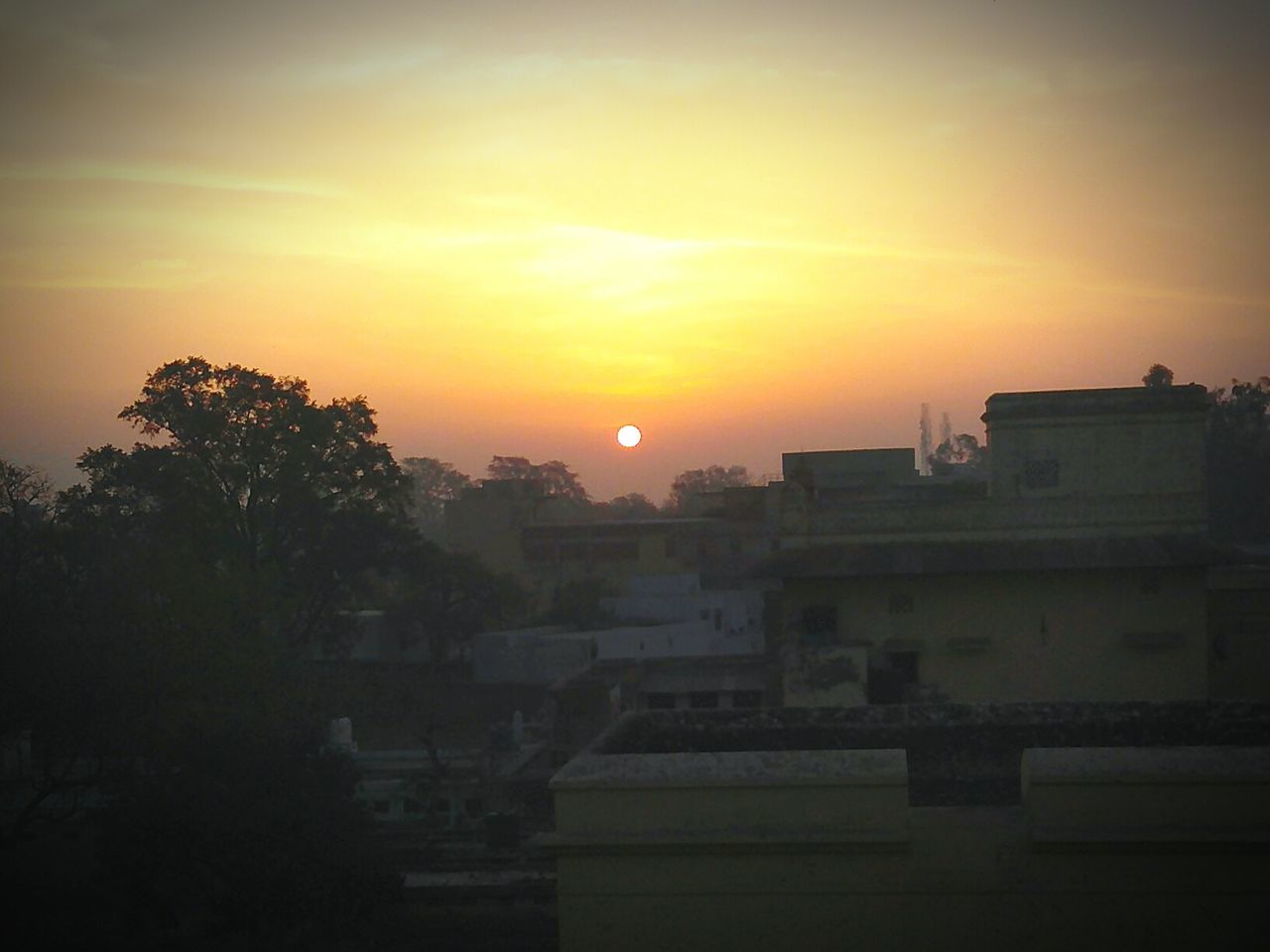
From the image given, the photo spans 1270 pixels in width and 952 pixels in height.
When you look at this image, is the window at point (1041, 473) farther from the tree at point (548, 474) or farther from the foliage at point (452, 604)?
the tree at point (548, 474)

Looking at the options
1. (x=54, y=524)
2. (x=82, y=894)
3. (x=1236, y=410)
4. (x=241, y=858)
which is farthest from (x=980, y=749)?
(x=1236, y=410)

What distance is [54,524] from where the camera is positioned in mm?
23703

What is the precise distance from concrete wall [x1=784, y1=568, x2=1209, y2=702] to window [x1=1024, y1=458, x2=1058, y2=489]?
1.75 metres

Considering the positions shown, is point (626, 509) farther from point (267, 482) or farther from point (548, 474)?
point (267, 482)

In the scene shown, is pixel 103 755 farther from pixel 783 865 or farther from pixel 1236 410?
pixel 1236 410

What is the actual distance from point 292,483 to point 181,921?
53.2ft

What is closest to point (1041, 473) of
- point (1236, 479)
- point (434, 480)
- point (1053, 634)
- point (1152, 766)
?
point (1053, 634)

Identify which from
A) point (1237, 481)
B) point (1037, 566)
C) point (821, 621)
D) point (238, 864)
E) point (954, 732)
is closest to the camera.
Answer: point (954, 732)

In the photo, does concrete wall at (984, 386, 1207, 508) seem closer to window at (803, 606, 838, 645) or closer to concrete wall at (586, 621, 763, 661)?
window at (803, 606, 838, 645)

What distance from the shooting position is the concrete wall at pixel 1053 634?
2184cm

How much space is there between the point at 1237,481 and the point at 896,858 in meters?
47.8

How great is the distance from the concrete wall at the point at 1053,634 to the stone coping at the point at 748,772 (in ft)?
49.3

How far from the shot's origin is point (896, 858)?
6711 mm

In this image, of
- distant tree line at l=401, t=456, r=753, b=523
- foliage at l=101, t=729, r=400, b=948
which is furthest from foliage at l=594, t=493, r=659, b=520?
foliage at l=101, t=729, r=400, b=948
